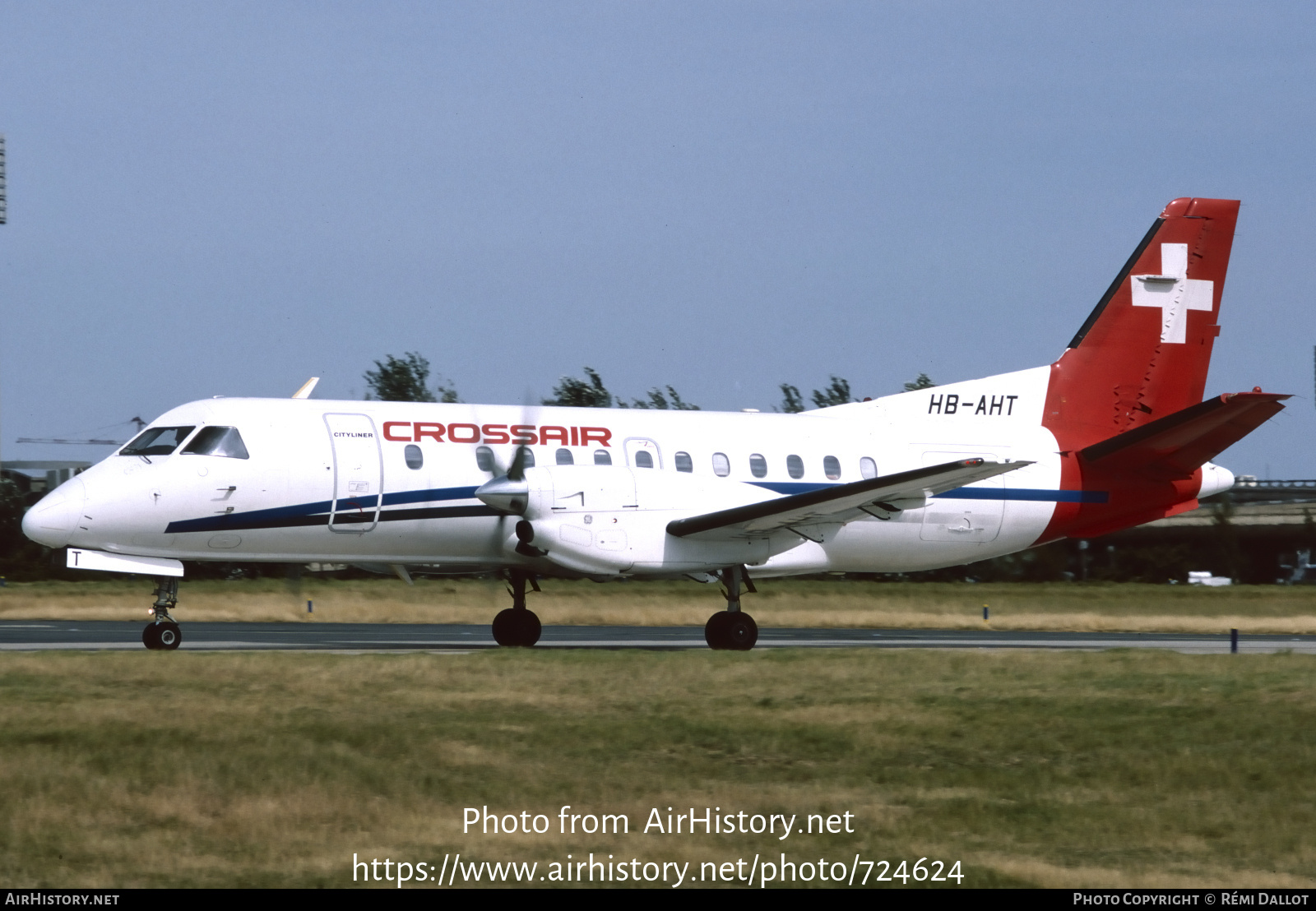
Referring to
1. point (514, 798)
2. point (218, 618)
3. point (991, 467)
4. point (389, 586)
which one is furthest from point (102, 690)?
point (389, 586)

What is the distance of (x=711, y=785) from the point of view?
41.3 ft

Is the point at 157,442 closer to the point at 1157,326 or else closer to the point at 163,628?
the point at 163,628

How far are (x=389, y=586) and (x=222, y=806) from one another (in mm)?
24442

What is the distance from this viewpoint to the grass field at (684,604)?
106ft

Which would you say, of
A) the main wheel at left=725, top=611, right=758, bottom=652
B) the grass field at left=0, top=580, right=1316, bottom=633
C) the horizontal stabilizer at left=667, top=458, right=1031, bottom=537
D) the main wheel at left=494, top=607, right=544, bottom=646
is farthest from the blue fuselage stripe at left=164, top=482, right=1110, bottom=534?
the grass field at left=0, top=580, right=1316, bottom=633

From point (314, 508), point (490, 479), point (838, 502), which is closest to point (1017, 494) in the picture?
point (838, 502)

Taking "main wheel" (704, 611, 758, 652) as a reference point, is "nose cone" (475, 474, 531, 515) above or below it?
above

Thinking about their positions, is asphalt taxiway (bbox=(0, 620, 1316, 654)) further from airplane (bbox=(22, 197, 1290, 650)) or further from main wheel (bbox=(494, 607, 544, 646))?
airplane (bbox=(22, 197, 1290, 650))

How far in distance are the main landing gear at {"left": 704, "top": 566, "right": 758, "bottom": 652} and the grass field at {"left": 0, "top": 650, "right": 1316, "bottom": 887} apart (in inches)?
134

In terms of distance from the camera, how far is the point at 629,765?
13148 mm

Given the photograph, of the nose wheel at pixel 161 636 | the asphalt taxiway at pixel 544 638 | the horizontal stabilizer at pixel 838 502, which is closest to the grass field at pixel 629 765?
the nose wheel at pixel 161 636

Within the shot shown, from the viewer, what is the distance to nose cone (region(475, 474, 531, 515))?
20562mm

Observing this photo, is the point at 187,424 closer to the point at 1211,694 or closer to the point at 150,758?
the point at 150,758

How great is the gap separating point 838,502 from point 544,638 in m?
7.18
